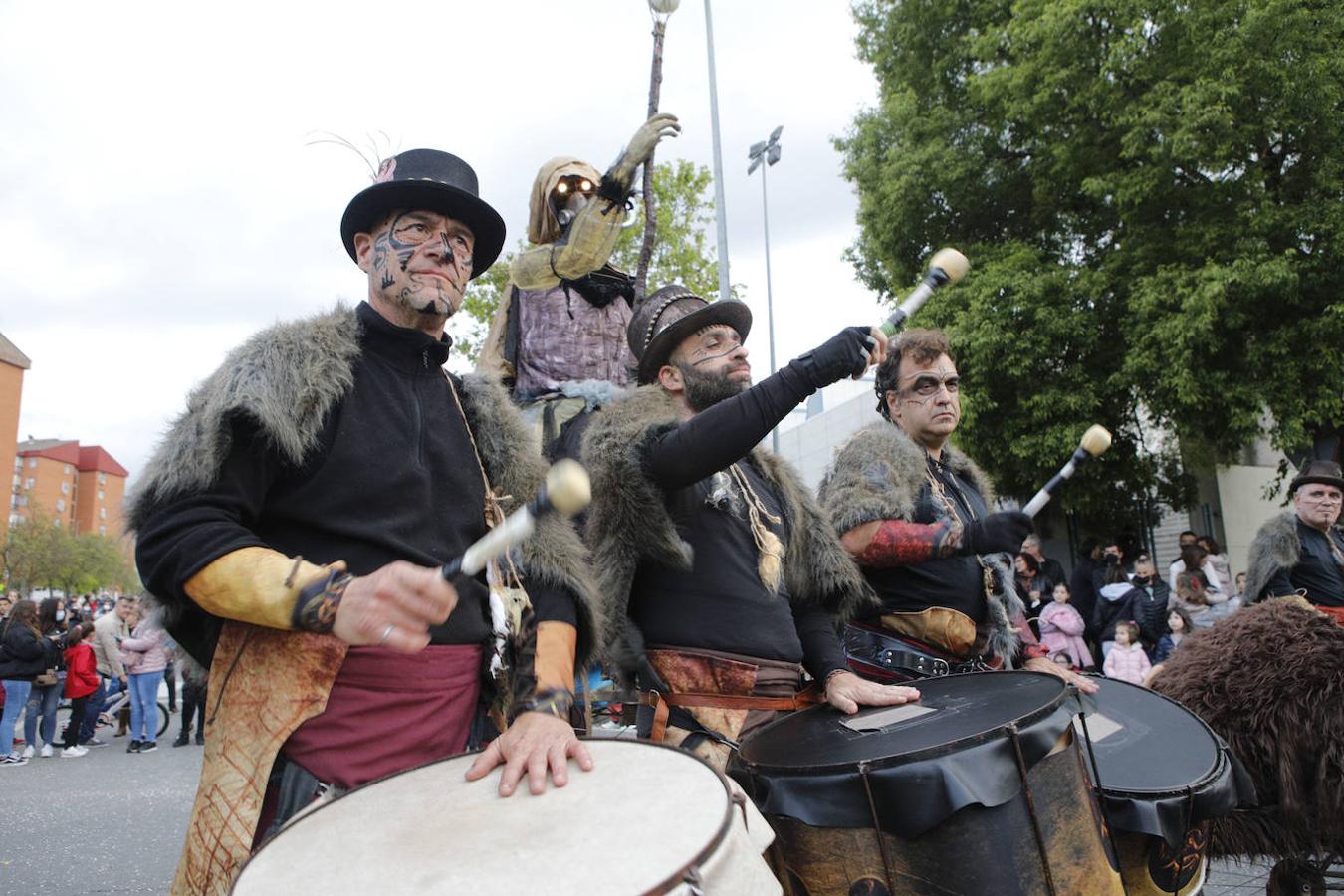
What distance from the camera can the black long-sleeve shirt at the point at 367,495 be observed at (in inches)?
72.0

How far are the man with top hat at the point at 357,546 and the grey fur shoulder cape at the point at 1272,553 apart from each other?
4783mm

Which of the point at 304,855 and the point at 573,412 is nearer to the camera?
the point at 304,855

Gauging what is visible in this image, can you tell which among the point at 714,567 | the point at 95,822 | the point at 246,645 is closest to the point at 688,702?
the point at 714,567

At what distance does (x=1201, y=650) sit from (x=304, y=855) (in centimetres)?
363

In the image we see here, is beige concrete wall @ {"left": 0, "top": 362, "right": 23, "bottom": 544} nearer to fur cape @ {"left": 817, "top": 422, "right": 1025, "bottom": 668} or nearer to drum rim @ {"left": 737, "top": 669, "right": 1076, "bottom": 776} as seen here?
fur cape @ {"left": 817, "top": 422, "right": 1025, "bottom": 668}

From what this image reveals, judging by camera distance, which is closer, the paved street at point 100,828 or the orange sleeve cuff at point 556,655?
the orange sleeve cuff at point 556,655

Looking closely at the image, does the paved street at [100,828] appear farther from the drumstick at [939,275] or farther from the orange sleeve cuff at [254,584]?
the orange sleeve cuff at [254,584]

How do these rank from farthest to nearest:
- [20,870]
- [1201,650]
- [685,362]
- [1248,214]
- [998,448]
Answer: [998,448]
[1248,214]
[20,870]
[1201,650]
[685,362]

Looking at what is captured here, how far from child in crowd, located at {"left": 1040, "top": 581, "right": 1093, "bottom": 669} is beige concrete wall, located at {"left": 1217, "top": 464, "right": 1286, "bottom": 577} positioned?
9.28m

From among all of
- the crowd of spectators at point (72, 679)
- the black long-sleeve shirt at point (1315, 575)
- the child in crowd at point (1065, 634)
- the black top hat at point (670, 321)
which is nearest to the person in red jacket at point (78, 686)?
the crowd of spectators at point (72, 679)

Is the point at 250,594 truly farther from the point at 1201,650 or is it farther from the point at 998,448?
the point at 998,448

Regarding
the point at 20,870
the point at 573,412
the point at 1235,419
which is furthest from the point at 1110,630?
the point at 20,870

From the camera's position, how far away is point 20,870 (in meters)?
5.24

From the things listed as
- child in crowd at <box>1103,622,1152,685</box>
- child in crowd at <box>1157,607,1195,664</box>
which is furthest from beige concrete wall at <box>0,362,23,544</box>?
child in crowd at <box>1157,607,1195,664</box>
